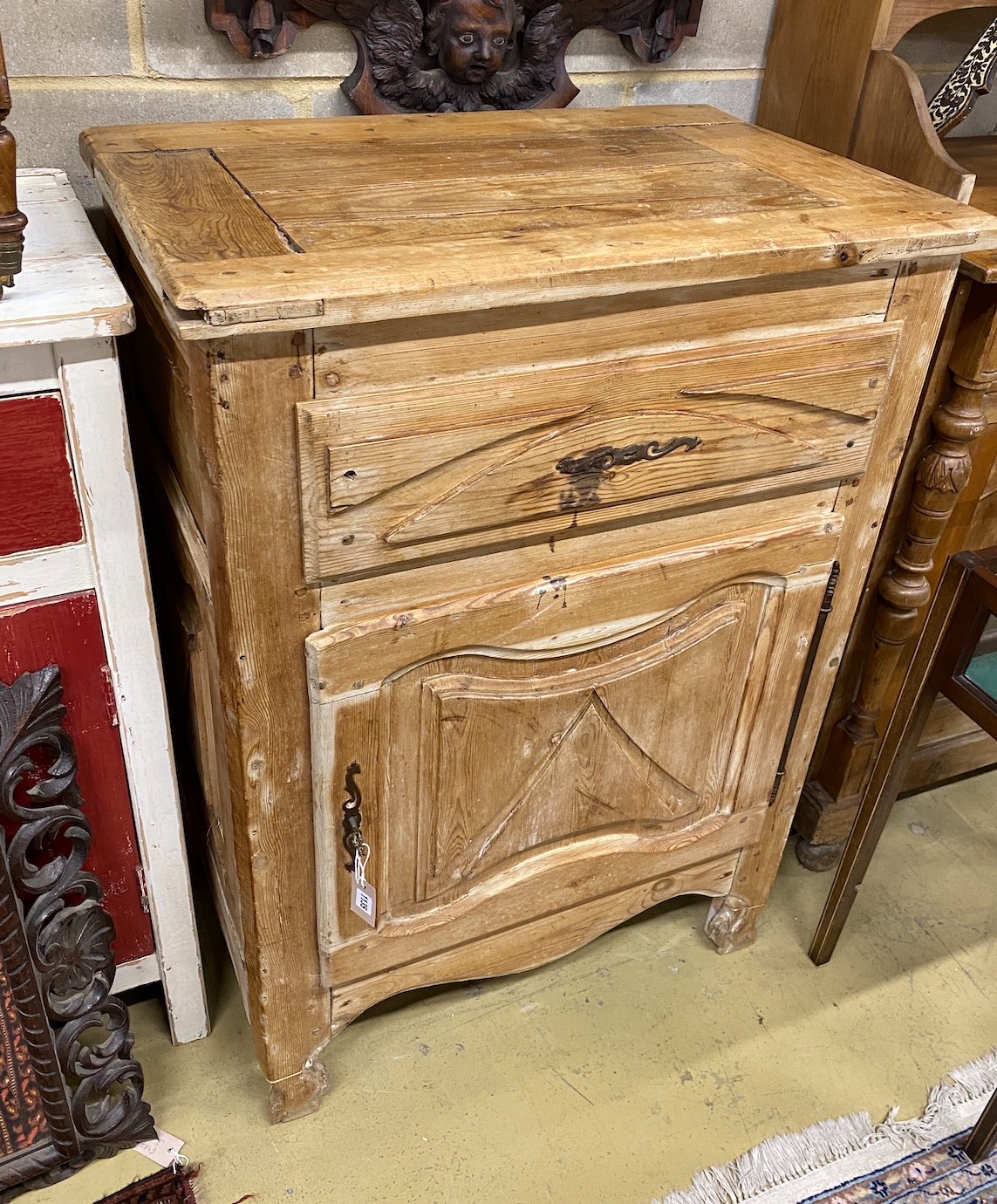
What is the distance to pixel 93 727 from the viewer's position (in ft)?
3.74

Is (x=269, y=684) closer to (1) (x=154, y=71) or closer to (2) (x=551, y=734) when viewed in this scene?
(2) (x=551, y=734)

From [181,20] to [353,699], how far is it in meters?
0.76

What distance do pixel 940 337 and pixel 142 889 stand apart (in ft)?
3.72

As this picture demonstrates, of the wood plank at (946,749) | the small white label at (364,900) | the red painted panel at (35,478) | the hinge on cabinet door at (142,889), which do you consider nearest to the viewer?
the red painted panel at (35,478)

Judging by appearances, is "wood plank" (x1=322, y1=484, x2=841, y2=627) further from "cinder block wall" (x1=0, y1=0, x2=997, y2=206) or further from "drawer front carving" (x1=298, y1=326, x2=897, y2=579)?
"cinder block wall" (x1=0, y1=0, x2=997, y2=206)

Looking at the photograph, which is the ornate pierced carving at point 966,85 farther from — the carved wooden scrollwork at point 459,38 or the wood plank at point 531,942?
the wood plank at point 531,942

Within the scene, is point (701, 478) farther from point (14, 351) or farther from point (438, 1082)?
point (438, 1082)

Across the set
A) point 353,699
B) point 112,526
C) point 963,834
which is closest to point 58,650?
point 112,526

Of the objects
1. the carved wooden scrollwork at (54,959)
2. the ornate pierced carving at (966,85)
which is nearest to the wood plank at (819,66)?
the ornate pierced carving at (966,85)

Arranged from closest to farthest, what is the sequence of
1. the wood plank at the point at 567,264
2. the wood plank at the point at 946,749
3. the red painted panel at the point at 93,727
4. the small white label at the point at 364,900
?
the wood plank at the point at 567,264, the red painted panel at the point at 93,727, the small white label at the point at 364,900, the wood plank at the point at 946,749

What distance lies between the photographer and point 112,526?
1.03 meters

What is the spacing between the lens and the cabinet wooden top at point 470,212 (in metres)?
0.82

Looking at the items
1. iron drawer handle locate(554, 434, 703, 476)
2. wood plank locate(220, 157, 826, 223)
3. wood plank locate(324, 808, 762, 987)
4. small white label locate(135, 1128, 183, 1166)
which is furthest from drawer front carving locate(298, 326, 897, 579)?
small white label locate(135, 1128, 183, 1166)

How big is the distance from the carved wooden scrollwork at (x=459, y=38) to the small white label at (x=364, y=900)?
892 millimetres
